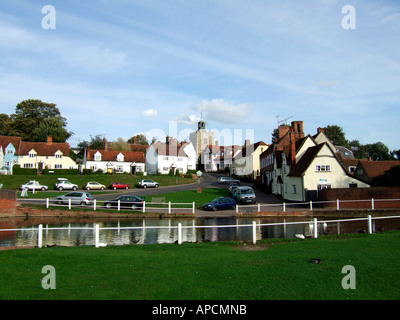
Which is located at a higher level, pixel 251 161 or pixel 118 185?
pixel 251 161

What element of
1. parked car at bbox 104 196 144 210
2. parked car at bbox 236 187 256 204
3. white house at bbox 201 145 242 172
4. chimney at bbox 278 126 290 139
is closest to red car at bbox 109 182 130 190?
parked car at bbox 104 196 144 210

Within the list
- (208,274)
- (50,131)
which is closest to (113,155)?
(50,131)

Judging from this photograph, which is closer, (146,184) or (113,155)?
(146,184)

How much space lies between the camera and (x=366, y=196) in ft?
119

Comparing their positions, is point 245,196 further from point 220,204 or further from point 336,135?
point 336,135

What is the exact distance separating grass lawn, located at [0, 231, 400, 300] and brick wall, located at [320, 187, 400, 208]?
23.4 meters

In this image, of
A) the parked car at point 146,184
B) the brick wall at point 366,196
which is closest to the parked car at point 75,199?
the parked car at point 146,184

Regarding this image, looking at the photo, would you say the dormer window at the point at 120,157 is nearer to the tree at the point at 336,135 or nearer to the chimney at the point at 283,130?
the chimney at the point at 283,130

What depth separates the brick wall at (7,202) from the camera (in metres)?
31.2

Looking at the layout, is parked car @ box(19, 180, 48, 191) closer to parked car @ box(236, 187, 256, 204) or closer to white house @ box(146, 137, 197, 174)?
parked car @ box(236, 187, 256, 204)

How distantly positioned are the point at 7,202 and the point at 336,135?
91.5 metres

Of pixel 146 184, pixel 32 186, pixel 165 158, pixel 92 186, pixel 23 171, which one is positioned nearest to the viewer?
pixel 32 186
